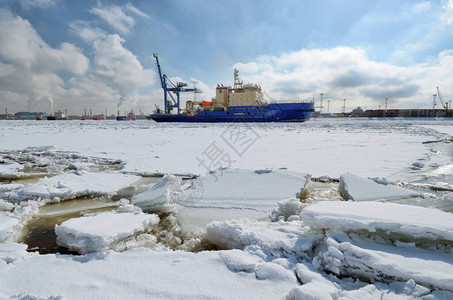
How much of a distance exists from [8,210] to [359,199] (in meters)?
4.20

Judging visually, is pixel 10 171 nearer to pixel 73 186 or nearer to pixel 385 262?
pixel 73 186

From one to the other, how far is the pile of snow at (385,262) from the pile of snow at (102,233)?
1461mm

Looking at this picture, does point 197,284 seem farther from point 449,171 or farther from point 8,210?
point 449,171

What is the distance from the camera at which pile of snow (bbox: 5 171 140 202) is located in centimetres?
290

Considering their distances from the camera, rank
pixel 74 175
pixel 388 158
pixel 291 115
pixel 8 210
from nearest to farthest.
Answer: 1. pixel 8 210
2. pixel 74 175
3. pixel 388 158
4. pixel 291 115

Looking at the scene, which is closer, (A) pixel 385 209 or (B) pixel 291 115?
(A) pixel 385 209

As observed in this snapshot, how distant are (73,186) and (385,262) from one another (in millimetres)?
3848

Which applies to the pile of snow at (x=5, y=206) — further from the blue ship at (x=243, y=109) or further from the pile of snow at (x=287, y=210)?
the blue ship at (x=243, y=109)

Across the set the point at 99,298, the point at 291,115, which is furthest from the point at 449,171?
the point at 291,115

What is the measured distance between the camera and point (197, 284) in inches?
52.0

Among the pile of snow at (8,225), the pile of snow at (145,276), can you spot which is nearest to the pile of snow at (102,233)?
the pile of snow at (145,276)

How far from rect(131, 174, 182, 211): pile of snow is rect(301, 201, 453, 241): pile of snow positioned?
5.66 ft

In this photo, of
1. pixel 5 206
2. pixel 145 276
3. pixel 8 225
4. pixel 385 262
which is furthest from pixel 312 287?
pixel 5 206

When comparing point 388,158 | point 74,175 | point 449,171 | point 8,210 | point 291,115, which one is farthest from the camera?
point 291,115
